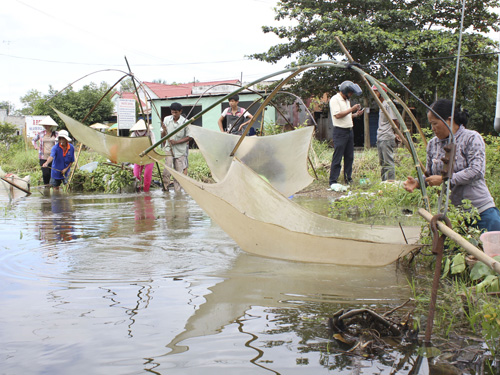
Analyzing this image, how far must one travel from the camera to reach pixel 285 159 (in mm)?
5090

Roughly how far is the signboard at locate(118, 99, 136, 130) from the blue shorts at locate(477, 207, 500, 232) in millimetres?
8785

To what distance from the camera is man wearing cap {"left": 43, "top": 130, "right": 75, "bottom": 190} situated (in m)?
8.87

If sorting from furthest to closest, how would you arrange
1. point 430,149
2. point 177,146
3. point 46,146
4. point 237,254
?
point 46,146
point 177,146
point 237,254
point 430,149

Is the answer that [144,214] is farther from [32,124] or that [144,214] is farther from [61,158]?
[32,124]

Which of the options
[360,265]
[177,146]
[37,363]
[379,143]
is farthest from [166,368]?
[177,146]

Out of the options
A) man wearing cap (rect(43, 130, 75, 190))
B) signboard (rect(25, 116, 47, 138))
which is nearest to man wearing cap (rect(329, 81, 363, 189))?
man wearing cap (rect(43, 130, 75, 190))

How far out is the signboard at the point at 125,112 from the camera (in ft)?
35.2

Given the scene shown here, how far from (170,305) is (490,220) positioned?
6.43ft

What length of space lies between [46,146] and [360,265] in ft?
25.1

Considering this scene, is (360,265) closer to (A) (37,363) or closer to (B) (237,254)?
(B) (237,254)

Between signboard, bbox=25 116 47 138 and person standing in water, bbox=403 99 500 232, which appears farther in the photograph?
signboard, bbox=25 116 47 138

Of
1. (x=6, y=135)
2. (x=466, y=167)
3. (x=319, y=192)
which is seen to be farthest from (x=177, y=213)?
(x=6, y=135)

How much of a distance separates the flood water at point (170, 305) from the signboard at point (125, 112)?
252 inches

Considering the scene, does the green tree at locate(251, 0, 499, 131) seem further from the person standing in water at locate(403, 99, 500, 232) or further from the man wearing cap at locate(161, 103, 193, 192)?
the person standing in water at locate(403, 99, 500, 232)
